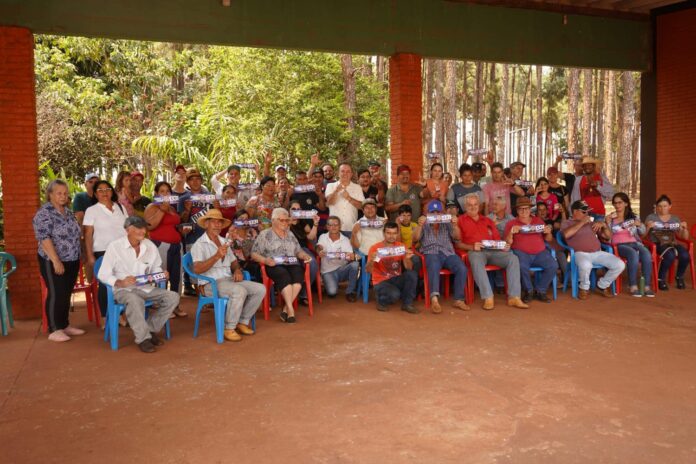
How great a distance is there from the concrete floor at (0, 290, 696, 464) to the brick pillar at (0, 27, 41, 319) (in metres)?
0.72

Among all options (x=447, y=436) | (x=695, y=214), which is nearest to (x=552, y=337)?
(x=447, y=436)

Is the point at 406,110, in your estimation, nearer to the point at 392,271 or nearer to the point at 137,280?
the point at 392,271

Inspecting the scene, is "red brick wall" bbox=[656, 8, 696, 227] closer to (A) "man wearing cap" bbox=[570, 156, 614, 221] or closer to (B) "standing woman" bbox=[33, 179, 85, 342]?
(A) "man wearing cap" bbox=[570, 156, 614, 221]

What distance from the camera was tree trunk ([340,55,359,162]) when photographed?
15305mm

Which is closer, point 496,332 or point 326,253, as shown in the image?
point 496,332

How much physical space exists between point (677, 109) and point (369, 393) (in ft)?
28.5

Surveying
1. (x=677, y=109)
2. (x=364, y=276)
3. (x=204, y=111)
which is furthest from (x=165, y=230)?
(x=204, y=111)

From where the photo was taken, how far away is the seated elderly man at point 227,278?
579 cm

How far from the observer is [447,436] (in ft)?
11.5

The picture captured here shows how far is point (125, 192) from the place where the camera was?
6973 mm

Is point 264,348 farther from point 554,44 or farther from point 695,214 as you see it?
point 695,214

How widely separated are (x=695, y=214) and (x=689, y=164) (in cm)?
84

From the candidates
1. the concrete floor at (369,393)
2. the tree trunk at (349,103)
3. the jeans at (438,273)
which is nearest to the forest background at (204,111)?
the tree trunk at (349,103)

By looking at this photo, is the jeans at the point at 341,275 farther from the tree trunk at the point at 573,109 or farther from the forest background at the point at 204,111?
the tree trunk at the point at 573,109
